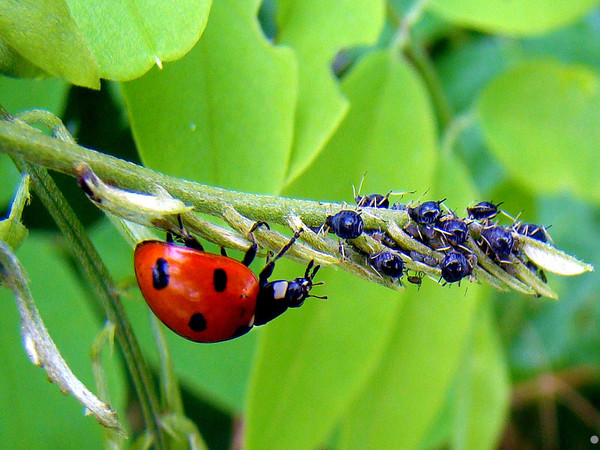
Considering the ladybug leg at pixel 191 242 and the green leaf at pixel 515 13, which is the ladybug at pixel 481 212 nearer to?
the ladybug leg at pixel 191 242

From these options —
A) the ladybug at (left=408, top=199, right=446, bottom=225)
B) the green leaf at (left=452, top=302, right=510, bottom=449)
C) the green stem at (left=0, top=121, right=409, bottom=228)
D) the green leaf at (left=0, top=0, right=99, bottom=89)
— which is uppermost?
the green leaf at (left=452, top=302, right=510, bottom=449)

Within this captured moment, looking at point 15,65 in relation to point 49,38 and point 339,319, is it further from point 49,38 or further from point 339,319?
point 339,319

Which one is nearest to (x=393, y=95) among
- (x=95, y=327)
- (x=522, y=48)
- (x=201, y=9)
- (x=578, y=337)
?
(x=201, y=9)

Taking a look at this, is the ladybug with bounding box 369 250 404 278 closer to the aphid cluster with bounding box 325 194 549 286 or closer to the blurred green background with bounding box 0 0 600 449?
the aphid cluster with bounding box 325 194 549 286

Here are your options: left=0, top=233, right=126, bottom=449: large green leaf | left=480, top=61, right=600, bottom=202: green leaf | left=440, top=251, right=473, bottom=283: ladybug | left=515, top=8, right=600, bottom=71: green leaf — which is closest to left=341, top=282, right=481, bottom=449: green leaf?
left=480, top=61, right=600, bottom=202: green leaf

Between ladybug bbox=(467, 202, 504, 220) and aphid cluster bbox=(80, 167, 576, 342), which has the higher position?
ladybug bbox=(467, 202, 504, 220)

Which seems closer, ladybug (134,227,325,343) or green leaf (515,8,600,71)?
ladybug (134,227,325,343)

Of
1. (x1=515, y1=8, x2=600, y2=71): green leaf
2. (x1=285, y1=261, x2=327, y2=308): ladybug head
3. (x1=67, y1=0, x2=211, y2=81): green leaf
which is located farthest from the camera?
(x1=515, y1=8, x2=600, y2=71): green leaf

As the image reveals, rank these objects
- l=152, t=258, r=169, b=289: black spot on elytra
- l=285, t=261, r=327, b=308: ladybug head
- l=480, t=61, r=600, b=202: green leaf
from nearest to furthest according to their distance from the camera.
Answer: l=152, t=258, r=169, b=289: black spot on elytra
l=285, t=261, r=327, b=308: ladybug head
l=480, t=61, r=600, b=202: green leaf
